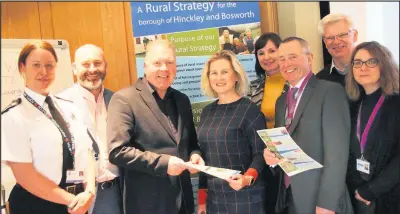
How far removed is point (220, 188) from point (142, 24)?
4.54 feet

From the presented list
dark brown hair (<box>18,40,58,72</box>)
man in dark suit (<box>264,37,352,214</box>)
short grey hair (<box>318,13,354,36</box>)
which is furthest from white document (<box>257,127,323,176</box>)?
dark brown hair (<box>18,40,58,72</box>)

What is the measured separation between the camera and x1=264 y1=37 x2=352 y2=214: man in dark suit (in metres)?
2.09

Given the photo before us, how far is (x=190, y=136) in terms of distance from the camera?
2393mm

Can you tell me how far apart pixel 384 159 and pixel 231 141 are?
848 mm

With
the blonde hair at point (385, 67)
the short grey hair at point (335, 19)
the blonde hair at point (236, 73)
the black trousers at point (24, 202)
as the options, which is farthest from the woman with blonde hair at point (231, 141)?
the black trousers at point (24, 202)

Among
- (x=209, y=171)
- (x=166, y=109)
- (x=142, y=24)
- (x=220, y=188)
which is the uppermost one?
(x=142, y=24)

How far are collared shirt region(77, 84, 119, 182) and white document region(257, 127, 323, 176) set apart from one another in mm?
935

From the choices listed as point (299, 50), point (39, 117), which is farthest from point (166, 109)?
point (299, 50)

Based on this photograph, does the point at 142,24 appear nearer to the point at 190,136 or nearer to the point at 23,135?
the point at 190,136

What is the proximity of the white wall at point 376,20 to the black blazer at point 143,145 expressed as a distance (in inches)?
62.9

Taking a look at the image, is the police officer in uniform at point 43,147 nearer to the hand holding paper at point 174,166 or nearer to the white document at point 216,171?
the hand holding paper at point 174,166

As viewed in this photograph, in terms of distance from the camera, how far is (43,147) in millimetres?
1984

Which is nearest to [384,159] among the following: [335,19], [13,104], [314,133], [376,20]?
[314,133]

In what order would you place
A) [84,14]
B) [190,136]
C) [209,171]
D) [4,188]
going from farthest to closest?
[84,14]
[190,136]
[209,171]
[4,188]
